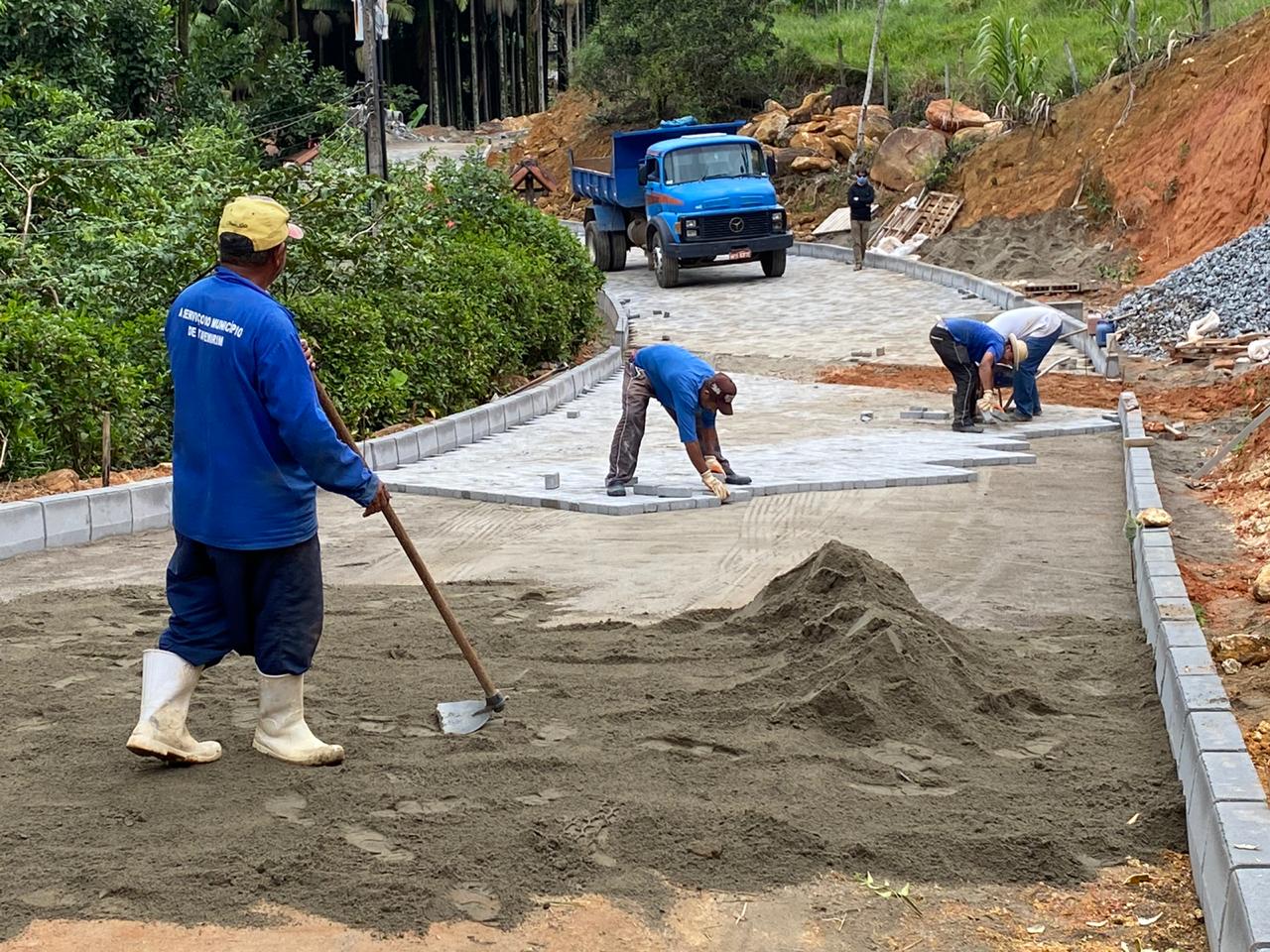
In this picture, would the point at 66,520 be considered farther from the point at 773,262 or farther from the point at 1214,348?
the point at 773,262

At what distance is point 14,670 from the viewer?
5.99 meters

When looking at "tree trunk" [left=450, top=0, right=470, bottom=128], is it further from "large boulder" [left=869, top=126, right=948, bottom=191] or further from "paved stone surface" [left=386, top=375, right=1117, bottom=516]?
"paved stone surface" [left=386, top=375, right=1117, bottom=516]

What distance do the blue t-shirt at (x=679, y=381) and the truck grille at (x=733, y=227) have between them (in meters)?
16.1

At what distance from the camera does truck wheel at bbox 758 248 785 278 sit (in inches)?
1079

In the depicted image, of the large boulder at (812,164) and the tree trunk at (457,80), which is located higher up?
the tree trunk at (457,80)

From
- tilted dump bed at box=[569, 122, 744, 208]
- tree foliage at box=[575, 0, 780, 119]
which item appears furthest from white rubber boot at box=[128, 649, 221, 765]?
tree foliage at box=[575, 0, 780, 119]

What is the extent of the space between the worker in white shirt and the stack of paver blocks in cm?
718

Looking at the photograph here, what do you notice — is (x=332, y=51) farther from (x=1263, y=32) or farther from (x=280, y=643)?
(x=280, y=643)

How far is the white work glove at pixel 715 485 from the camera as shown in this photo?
33.4ft

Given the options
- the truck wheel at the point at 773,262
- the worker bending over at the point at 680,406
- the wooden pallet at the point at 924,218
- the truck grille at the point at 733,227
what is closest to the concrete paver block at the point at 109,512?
the worker bending over at the point at 680,406

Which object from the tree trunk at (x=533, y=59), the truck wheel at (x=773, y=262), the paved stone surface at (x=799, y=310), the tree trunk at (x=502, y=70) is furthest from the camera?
the tree trunk at (x=502, y=70)

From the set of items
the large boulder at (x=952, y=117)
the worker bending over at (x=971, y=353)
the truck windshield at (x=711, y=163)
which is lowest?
the worker bending over at (x=971, y=353)

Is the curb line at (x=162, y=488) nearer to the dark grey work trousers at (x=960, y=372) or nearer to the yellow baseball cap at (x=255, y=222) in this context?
the dark grey work trousers at (x=960, y=372)

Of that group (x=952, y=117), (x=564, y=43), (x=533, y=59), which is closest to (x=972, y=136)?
(x=952, y=117)
